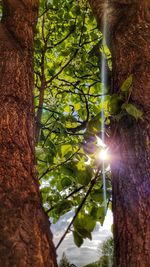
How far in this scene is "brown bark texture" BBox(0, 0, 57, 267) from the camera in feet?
2.23

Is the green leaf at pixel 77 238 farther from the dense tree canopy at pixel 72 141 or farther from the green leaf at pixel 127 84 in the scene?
A: the green leaf at pixel 127 84

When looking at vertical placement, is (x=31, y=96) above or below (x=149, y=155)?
above

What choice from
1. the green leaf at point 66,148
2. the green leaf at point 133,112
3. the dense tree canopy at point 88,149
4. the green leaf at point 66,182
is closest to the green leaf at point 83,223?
the dense tree canopy at point 88,149

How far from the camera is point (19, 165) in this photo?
85cm

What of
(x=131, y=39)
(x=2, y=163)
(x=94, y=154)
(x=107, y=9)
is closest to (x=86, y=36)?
(x=107, y=9)

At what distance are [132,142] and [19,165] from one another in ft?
1.15

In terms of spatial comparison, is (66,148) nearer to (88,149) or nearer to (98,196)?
(88,149)

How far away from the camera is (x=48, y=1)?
3254mm

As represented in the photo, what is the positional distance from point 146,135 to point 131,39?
1.52 ft

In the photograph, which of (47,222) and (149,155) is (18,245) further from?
(149,155)

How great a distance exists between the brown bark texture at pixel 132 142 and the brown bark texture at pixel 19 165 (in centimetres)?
20

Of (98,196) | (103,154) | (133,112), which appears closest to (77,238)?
(98,196)

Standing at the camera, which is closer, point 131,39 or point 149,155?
point 149,155

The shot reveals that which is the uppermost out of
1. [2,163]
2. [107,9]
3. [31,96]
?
[107,9]
